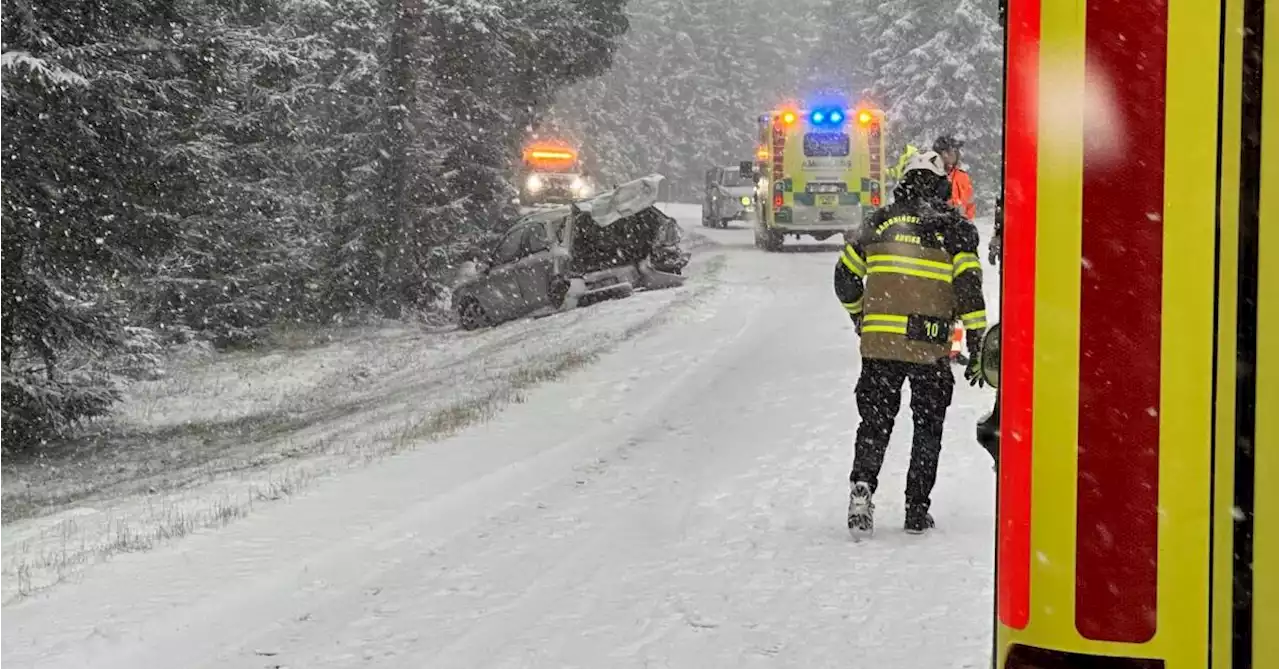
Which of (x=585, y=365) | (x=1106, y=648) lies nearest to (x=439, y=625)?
(x=1106, y=648)

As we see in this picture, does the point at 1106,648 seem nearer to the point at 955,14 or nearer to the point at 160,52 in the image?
the point at 160,52

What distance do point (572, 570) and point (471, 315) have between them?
17734 mm

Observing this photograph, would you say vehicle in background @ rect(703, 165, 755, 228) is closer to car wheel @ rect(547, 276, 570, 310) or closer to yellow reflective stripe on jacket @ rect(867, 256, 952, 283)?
car wheel @ rect(547, 276, 570, 310)

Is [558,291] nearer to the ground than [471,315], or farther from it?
farther from it

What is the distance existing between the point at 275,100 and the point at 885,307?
18.1 m

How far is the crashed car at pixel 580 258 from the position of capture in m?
21.8

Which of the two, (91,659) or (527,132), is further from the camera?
(527,132)

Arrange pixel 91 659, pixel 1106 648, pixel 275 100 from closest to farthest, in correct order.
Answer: pixel 1106 648
pixel 91 659
pixel 275 100

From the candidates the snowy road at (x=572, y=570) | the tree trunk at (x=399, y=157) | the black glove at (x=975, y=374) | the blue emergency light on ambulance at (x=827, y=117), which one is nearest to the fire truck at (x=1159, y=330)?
the black glove at (x=975, y=374)

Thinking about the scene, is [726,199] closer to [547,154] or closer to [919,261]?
[547,154]

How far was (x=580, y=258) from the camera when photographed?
72.4 ft

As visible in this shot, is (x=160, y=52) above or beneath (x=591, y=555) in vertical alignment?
above

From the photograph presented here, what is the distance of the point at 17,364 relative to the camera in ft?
56.6

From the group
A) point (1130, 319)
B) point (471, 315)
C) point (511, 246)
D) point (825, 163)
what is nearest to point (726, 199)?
point (825, 163)
